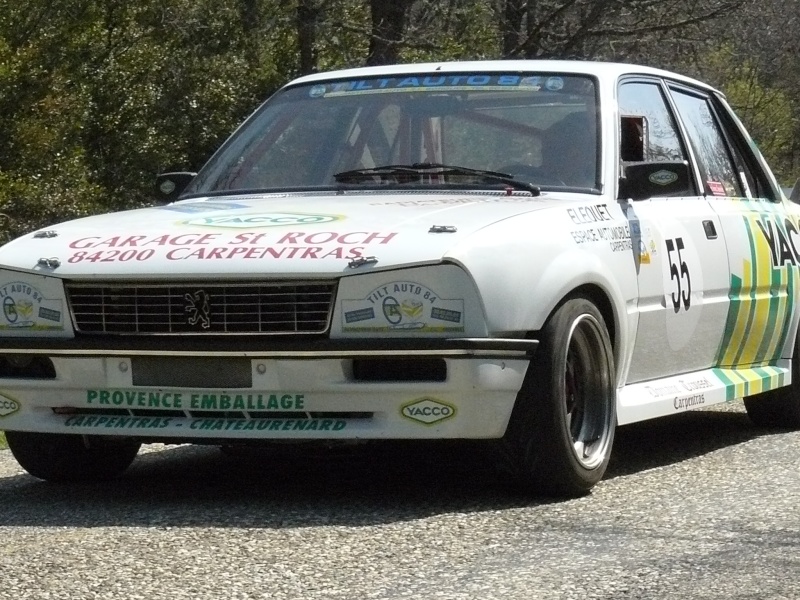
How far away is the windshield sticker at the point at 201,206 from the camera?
20.6 ft

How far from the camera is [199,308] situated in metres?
5.43

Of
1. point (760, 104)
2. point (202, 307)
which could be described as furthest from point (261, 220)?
point (760, 104)

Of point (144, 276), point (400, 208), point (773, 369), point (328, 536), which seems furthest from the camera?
point (773, 369)

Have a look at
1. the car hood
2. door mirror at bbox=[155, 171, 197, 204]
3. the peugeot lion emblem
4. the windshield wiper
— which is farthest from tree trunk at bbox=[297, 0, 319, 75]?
the peugeot lion emblem

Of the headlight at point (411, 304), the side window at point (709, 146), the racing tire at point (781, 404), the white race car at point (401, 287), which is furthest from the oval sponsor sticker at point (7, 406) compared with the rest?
the racing tire at point (781, 404)

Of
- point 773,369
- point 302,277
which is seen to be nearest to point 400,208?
point 302,277

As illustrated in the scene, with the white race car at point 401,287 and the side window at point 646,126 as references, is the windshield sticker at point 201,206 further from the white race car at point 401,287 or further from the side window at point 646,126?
the side window at point 646,126

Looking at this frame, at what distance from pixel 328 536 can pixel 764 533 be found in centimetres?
134

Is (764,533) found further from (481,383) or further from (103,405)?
(103,405)

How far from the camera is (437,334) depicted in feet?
17.3

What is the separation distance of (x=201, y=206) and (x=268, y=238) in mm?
1044

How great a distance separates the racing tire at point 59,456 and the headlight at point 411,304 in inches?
51.6

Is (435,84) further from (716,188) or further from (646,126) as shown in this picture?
(716,188)

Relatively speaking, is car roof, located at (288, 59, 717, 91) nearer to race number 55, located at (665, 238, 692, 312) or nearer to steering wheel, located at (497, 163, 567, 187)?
steering wheel, located at (497, 163, 567, 187)
